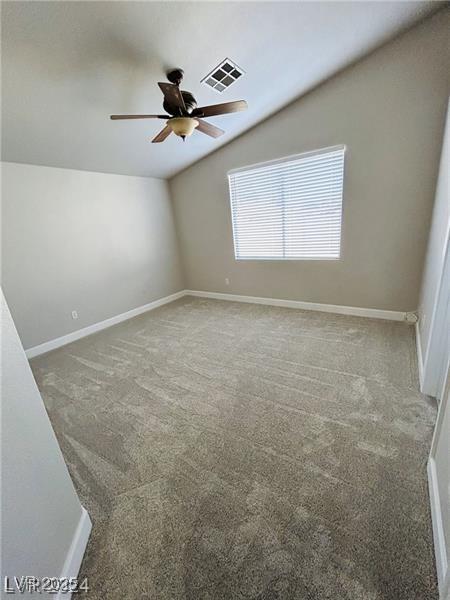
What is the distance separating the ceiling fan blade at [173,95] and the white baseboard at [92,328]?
3195 mm

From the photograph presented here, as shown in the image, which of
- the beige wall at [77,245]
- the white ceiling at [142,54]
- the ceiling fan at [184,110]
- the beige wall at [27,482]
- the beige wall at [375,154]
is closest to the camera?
the beige wall at [27,482]

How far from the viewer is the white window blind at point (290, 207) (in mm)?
3268

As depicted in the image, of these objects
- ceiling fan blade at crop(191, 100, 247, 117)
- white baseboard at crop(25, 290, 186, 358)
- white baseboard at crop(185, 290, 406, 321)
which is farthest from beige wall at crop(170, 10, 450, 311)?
white baseboard at crop(25, 290, 186, 358)

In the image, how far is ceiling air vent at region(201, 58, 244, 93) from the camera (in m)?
2.25

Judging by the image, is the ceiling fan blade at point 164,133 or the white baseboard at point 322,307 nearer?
the ceiling fan blade at point 164,133

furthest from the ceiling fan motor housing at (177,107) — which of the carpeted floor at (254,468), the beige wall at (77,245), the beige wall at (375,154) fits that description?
the carpeted floor at (254,468)

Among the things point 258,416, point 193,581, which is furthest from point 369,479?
point 193,581

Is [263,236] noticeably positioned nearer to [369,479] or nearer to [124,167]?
[124,167]

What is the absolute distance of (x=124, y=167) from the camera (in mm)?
3746

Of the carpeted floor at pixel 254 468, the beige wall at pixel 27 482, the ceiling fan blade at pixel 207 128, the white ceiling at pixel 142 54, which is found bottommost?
the carpeted floor at pixel 254 468

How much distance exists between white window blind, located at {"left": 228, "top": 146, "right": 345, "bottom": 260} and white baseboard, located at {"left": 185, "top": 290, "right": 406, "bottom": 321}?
72 centimetres

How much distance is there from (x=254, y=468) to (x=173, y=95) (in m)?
2.62

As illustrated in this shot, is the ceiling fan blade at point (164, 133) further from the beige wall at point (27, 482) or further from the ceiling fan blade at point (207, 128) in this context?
the beige wall at point (27, 482)

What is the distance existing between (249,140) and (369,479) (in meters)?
4.08
